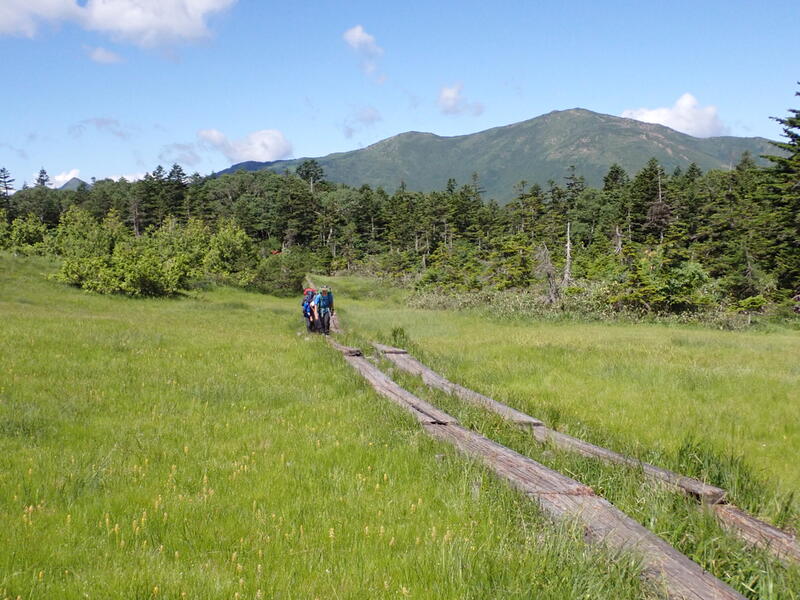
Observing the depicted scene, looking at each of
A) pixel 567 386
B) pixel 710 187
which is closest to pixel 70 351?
pixel 567 386

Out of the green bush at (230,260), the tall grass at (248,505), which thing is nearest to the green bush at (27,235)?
the green bush at (230,260)

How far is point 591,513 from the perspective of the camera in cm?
484

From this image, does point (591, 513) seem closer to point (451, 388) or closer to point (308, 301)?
point (451, 388)

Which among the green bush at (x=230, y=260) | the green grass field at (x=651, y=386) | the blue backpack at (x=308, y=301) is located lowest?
the green grass field at (x=651, y=386)

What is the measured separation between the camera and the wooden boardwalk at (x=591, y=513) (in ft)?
12.1

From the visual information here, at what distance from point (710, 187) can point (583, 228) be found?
63.3 feet

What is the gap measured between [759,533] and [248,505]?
490cm

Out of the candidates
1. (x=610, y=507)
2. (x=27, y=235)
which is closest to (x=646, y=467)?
(x=610, y=507)

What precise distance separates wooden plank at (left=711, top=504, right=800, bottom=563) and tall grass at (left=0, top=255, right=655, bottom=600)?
153cm

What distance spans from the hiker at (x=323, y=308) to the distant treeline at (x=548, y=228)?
19157 mm

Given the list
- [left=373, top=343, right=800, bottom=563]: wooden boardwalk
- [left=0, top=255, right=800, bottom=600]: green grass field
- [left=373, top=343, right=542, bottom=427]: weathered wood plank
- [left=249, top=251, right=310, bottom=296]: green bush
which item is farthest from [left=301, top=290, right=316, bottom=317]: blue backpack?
[left=249, top=251, right=310, bottom=296]: green bush

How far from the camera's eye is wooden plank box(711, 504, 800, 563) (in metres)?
4.35

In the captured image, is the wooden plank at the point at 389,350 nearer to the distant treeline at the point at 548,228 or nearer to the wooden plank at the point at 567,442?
the wooden plank at the point at 567,442

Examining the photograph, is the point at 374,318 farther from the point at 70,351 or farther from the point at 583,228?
the point at 583,228
